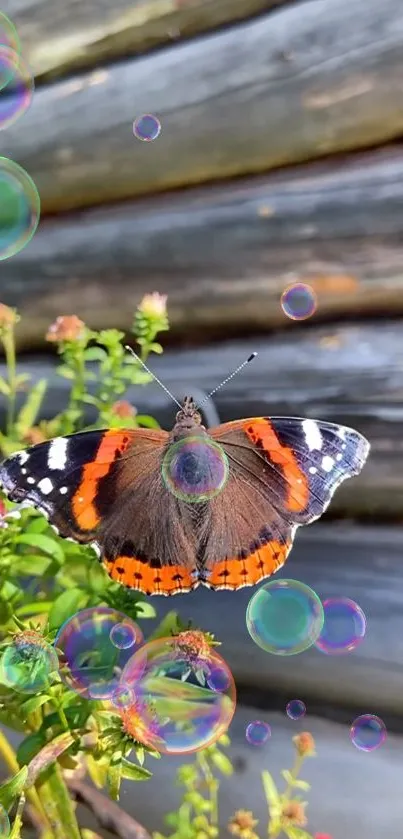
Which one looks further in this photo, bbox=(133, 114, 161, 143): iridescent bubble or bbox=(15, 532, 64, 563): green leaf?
bbox=(133, 114, 161, 143): iridescent bubble

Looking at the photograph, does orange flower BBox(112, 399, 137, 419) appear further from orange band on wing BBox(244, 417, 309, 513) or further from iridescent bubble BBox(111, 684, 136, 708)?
iridescent bubble BBox(111, 684, 136, 708)

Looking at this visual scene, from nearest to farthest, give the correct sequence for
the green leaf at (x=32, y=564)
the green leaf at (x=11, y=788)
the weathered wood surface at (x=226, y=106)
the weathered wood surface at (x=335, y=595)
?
the green leaf at (x=11, y=788) → the green leaf at (x=32, y=564) → the weathered wood surface at (x=226, y=106) → the weathered wood surface at (x=335, y=595)

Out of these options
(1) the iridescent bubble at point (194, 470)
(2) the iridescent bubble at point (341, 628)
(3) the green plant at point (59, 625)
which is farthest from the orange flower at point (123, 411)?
(2) the iridescent bubble at point (341, 628)

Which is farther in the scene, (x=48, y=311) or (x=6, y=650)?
(x=48, y=311)

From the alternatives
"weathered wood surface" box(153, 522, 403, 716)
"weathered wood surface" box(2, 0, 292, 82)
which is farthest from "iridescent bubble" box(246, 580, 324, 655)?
"weathered wood surface" box(2, 0, 292, 82)

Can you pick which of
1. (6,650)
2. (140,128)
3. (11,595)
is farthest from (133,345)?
(6,650)

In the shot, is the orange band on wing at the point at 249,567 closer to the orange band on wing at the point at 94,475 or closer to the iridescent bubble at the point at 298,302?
the orange band on wing at the point at 94,475

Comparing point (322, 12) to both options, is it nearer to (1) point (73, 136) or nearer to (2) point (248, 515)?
(1) point (73, 136)
